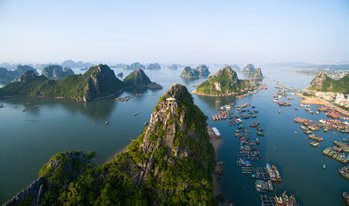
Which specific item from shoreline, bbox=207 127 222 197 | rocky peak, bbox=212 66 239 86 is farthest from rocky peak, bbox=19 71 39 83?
shoreline, bbox=207 127 222 197

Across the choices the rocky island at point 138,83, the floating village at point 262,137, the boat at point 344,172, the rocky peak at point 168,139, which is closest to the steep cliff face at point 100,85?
the rocky island at point 138,83

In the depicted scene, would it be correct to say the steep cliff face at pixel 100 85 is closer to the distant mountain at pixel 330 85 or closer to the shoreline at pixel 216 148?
the shoreline at pixel 216 148

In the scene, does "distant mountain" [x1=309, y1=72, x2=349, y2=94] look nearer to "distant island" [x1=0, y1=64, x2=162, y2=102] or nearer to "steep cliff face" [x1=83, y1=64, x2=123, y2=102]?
"distant island" [x1=0, y1=64, x2=162, y2=102]

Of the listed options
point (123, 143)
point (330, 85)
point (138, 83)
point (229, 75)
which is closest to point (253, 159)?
point (123, 143)

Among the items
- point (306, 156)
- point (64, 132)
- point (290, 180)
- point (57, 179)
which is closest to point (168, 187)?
point (57, 179)

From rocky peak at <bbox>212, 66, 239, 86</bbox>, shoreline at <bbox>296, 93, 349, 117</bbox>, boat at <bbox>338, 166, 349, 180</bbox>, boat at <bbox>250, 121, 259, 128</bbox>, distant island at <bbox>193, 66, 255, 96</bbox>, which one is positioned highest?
rocky peak at <bbox>212, 66, 239, 86</bbox>

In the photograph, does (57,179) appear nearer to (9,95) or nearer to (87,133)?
(87,133)
